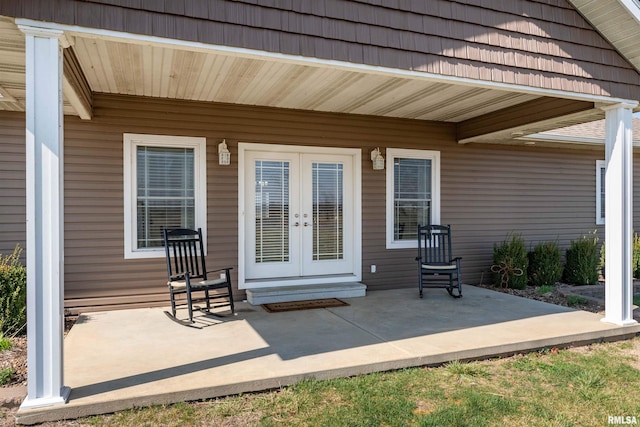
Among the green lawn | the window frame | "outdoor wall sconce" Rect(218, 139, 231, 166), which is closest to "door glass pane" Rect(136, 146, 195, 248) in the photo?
"outdoor wall sconce" Rect(218, 139, 231, 166)

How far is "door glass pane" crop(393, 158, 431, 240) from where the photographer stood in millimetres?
6230

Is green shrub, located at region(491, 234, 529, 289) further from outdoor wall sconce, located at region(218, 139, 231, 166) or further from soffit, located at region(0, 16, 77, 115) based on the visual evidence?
soffit, located at region(0, 16, 77, 115)

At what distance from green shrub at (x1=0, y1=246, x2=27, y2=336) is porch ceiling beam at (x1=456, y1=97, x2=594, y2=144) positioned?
5560mm

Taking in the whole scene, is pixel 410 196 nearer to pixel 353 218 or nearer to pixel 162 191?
pixel 353 218

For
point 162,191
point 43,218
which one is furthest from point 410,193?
point 43,218

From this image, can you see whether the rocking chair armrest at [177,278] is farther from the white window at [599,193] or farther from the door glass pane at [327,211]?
the white window at [599,193]

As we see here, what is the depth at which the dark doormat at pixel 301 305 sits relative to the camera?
4882mm

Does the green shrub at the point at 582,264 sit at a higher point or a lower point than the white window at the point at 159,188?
lower

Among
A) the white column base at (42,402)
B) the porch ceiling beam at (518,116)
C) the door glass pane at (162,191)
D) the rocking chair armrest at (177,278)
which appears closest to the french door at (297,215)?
the door glass pane at (162,191)

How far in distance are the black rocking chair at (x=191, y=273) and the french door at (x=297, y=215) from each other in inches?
23.6

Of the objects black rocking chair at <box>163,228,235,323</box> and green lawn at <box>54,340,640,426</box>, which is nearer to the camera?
green lawn at <box>54,340,640,426</box>

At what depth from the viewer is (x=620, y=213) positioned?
4.34m

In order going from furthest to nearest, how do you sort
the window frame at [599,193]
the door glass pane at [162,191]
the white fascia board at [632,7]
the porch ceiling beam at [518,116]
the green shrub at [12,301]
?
the window frame at [599,193]
the door glass pane at [162,191]
the porch ceiling beam at [518,116]
the green shrub at [12,301]
the white fascia board at [632,7]

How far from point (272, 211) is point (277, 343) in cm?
224
